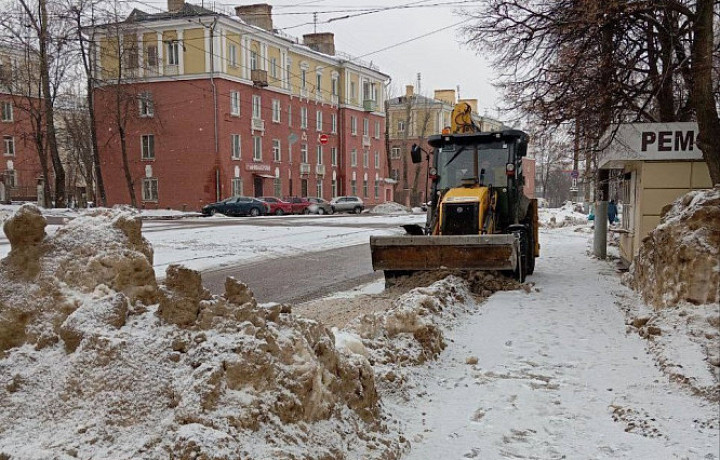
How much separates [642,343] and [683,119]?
8.35 meters

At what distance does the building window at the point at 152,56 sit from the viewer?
45094 millimetres

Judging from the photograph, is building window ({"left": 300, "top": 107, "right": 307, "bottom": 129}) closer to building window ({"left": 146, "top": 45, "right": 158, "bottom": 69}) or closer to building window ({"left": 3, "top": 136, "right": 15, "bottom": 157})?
building window ({"left": 146, "top": 45, "right": 158, "bottom": 69})

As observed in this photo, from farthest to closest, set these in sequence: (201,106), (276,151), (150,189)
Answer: (276,151), (150,189), (201,106)

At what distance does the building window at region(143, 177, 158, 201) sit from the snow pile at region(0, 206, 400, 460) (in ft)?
146

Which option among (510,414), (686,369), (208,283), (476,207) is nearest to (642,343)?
(686,369)

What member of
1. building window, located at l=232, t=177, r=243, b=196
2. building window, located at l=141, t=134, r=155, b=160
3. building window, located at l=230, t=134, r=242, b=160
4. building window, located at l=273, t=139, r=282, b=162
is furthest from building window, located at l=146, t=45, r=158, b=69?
building window, located at l=273, t=139, r=282, b=162

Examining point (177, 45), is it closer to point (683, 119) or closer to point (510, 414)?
point (683, 119)

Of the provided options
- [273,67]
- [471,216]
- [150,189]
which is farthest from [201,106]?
[471,216]

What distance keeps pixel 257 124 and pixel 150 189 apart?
31.2 ft

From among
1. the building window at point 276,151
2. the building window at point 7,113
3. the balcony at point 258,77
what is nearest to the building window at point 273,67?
the balcony at point 258,77

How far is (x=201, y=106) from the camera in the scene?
1754 inches

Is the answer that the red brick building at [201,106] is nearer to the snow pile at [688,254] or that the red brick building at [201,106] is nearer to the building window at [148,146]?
the building window at [148,146]

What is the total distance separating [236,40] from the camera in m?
45.6

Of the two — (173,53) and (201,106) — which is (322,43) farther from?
(201,106)
